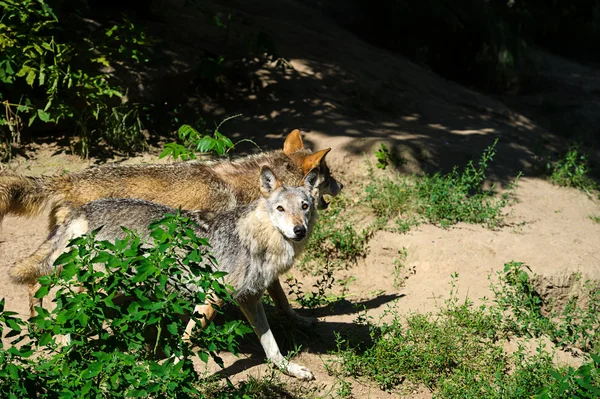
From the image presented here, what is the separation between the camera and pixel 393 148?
33.2 ft

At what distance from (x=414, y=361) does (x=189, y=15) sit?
917 centimetres

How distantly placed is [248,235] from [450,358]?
2.30m

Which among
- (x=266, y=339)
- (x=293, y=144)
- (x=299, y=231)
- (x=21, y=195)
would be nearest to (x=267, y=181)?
(x=299, y=231)

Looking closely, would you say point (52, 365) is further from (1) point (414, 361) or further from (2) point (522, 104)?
(2) point (522, 104)

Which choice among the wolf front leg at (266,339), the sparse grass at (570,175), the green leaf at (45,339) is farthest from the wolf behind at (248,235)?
the sparse grass at (570,175)

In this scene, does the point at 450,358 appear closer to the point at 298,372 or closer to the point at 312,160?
the point at 298,372

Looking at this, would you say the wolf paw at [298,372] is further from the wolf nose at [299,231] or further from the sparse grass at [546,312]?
the sparse grass at [546,312]

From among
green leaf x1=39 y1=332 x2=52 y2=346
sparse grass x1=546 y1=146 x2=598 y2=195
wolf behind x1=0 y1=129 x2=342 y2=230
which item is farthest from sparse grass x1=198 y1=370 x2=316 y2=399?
sparse grass x1=546 y1=146 x2=598 y2=195

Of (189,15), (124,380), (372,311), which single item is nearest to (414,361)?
(372,311)

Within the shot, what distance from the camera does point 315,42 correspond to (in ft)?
45.8

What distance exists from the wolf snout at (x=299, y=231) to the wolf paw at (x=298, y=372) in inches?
44.9

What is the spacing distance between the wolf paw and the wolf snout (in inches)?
44.9

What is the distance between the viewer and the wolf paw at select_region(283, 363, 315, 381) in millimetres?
5707

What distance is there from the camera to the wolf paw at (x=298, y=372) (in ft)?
18.7
